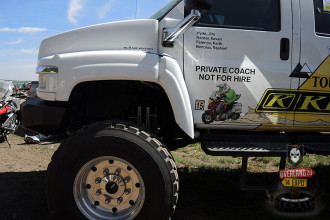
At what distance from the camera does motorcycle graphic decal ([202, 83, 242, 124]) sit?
2.85m

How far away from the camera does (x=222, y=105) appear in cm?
287

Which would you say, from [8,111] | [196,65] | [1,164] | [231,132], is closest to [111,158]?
[196,65]

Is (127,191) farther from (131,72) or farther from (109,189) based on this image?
(131,72)

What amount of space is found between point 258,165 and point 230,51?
9.65 feet

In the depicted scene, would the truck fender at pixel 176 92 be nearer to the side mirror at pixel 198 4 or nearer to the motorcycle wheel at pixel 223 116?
the motorcycle wheel at pixel 223 116

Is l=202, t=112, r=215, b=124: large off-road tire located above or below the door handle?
below

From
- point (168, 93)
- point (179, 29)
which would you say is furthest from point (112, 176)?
point (179, 29)

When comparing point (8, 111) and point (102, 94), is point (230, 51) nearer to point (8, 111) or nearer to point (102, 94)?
point (102, 94)

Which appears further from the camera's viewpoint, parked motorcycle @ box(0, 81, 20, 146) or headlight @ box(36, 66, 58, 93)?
parked motorcycle @ box(0, 81, 20, 146)

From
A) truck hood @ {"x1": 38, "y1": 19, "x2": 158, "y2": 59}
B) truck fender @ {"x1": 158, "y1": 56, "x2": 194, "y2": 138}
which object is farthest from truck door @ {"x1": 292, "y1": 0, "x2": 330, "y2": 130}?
truck hood @ {"x1": 38, "y1": 19, "x2": 158, "y2": 59}

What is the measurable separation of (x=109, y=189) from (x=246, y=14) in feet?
6.93

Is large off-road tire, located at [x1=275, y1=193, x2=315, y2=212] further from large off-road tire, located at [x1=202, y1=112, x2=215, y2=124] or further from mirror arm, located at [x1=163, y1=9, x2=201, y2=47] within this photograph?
mirror arm, located at [x1=163, y1=9, x2=201, y2=47]

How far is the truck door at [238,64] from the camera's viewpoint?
9.27ft

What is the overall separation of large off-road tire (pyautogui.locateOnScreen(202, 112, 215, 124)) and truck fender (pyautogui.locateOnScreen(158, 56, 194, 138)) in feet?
0.84
